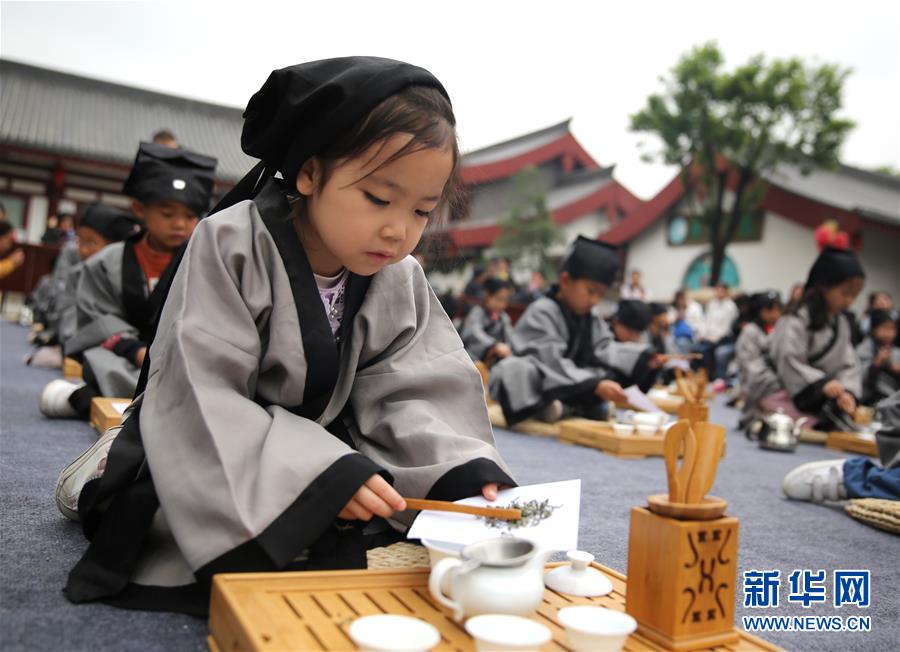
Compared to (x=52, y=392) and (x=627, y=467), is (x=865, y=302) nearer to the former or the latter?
(x=627, y=467)

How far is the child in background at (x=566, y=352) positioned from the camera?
18.5 ft

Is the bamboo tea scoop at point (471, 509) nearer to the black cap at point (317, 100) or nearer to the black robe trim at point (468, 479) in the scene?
the black robe trim at point (468, 479)

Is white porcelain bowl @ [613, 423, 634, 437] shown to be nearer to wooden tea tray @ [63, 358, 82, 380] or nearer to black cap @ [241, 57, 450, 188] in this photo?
black cap @ [241, 57, 450, 188]

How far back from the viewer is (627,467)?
446 cm

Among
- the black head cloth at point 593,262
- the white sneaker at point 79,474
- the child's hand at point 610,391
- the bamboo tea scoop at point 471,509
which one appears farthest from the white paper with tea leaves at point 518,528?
the black head cloth at point 593,262

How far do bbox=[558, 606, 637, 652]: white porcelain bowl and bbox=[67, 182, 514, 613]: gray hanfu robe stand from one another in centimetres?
49

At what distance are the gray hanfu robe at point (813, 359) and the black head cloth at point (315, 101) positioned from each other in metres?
5.27

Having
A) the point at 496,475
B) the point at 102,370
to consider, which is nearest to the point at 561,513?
the point at 496,475

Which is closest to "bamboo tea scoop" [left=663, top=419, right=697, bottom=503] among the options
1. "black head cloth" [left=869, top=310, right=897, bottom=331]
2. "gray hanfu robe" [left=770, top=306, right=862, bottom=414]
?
"gray hanfu robe" [left=770, top=306, right=862, bottom=414]

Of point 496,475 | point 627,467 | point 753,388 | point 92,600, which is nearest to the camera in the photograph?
point 92,600

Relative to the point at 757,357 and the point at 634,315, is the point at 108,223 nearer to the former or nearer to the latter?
the point at 634,315

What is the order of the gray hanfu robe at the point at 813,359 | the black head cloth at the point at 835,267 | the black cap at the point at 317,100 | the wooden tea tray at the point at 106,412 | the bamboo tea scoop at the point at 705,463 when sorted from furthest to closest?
the gray hanfu robe at the point at 813,359 < the black head cloth at the point at 835,267 < the wooden tea tray at the point at 106,412 < the black cap at the point at 317,100 < the bamboo tea scoop at the point at 705,463

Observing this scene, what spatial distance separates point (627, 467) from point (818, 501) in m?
1.09

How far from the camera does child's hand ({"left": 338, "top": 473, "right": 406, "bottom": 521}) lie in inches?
62.6
